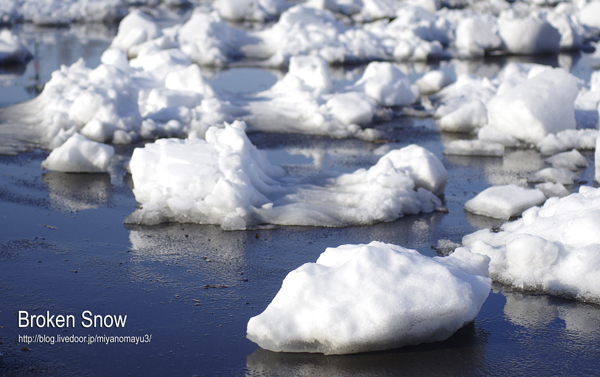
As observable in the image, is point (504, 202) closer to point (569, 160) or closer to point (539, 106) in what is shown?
point (569, 160)

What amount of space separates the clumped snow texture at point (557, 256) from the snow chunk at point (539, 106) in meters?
4.55

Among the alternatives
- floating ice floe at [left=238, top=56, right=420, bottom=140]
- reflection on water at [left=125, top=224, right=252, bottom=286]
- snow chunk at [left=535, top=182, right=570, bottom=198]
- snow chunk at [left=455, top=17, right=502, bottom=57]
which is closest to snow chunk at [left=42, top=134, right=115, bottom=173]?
reflection on water at [left=125, top=224, right=252, bottom=286]

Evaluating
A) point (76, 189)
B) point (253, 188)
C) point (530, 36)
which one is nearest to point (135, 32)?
point (530, 36)

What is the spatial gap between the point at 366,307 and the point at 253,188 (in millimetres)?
3185

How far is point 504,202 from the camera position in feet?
23.9

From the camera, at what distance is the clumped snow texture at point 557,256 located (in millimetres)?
5219

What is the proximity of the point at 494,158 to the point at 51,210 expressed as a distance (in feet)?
20.1

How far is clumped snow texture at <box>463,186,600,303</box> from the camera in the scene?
522cm

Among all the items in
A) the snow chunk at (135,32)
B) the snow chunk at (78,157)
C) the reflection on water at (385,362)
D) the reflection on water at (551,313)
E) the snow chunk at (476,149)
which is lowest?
the snow chunk at (476,149)

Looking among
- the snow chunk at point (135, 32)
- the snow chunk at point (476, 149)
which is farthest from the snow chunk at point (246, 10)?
the snow chunk at point (476, 149)

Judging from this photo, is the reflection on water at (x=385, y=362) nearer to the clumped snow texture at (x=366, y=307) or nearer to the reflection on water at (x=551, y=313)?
the clumped snow texture at (x=366, y=307)

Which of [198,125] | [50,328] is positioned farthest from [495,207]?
[198,125]

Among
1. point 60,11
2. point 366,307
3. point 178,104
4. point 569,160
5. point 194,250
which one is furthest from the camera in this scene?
point 60,11

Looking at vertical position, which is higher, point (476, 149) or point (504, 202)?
point (504, 202)
